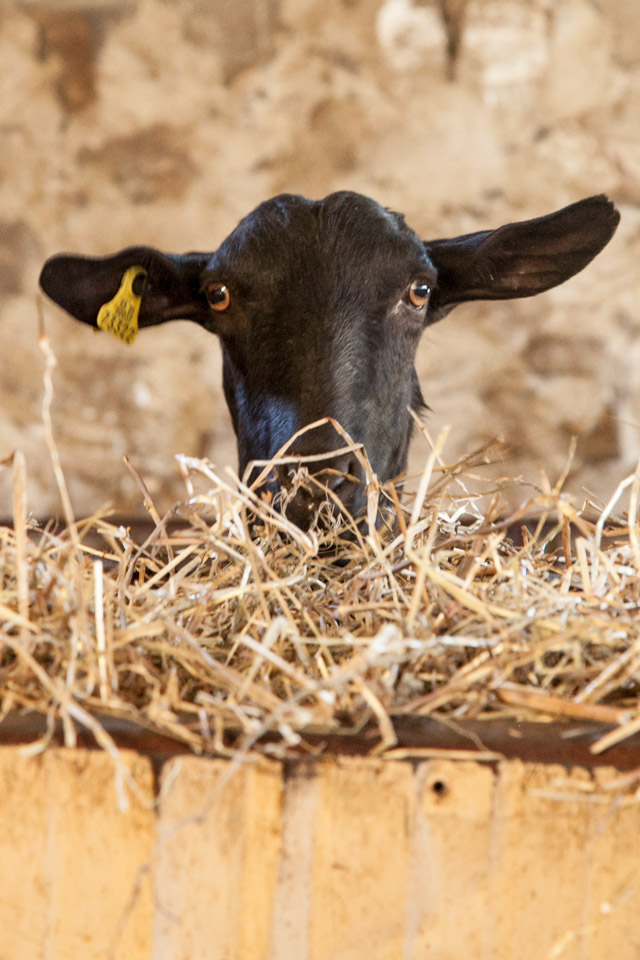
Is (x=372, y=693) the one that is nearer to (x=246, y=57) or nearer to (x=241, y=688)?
(x=241, y=688)

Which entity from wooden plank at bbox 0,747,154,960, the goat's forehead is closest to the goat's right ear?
the goat's forehead

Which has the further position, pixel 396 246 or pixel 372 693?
pixel 396 246

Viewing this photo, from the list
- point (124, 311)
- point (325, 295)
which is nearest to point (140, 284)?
point (124, 311)

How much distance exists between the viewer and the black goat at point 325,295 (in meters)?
2.51

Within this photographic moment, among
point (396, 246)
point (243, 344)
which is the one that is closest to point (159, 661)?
point (243, 344)

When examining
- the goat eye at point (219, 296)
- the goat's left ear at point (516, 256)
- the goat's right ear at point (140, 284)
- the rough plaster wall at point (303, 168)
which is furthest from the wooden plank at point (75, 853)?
the rough plaster wall at point (303, 168)

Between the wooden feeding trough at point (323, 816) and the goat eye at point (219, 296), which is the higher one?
the goat eye at point (219, 296)

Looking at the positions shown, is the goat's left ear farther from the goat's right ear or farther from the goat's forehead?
the goat's right ear

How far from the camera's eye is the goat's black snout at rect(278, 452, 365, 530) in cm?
210

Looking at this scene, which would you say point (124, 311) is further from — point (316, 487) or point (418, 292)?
point (316, 487)

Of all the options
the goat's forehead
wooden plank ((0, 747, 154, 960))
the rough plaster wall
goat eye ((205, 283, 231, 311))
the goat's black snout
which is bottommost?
wooden plank ((0, 747, 154, 960))

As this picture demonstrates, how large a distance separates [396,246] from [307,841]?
2019 mm

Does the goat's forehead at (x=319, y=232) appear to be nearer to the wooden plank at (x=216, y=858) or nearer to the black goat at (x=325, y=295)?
the black goat at (x=325, y=295)

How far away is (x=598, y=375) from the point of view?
5777mm
